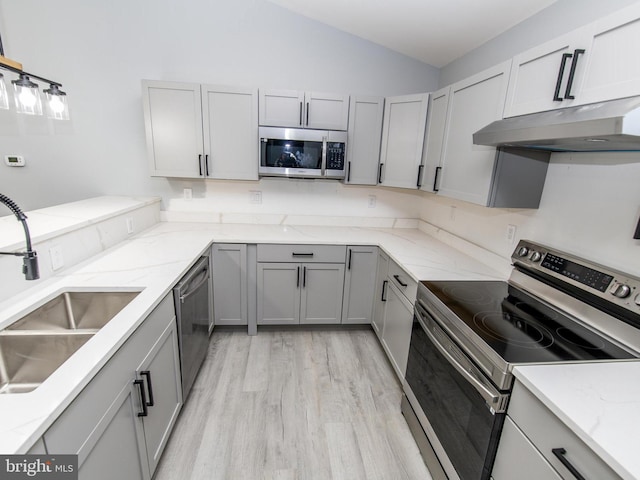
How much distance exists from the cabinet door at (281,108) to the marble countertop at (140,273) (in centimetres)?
91

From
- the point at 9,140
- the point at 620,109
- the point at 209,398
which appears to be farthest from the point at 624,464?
the point at 9,140

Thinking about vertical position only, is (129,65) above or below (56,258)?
above

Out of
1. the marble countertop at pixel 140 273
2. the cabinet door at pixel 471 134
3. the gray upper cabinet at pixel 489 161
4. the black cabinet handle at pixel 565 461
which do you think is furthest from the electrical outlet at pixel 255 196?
the black cabinet handle at pixel 565 461

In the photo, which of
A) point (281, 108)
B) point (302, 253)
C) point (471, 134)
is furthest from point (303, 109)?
point (471, 134)

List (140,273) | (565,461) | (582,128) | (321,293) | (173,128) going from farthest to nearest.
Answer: (321,293)
(173,128)
(140,273)
(582,128)
(565,461)

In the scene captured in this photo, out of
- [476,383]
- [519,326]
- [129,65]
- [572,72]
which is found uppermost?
[129,65]

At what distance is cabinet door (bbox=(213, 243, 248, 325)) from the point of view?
247 centimetres

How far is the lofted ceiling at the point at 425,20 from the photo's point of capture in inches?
72.3

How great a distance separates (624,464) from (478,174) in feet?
4.60

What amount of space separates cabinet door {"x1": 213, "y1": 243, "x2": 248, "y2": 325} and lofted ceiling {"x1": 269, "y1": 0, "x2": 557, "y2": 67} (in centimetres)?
196

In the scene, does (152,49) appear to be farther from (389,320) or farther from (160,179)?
(389,320)

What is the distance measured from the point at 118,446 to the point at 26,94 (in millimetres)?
1459

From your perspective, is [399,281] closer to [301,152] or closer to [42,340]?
[301,152]

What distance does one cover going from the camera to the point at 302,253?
2525 mm
